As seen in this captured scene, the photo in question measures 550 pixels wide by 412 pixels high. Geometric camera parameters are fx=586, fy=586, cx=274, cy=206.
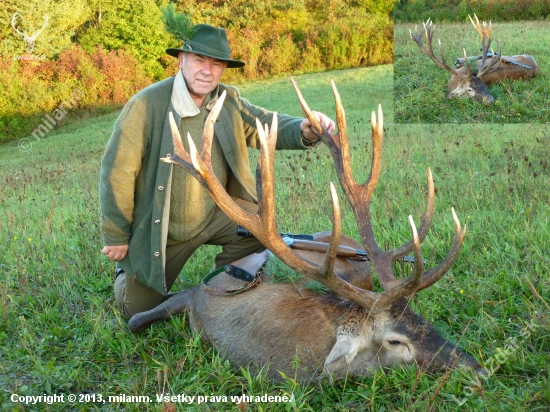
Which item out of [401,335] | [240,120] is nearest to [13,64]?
[240,120]

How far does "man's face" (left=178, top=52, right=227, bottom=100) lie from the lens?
12.5 feet

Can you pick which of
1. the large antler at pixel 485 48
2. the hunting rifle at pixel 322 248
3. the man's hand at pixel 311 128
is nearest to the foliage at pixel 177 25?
the man's hand at pixel 311 128

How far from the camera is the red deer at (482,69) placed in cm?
771

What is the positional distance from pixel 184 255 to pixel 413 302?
158 centimetres

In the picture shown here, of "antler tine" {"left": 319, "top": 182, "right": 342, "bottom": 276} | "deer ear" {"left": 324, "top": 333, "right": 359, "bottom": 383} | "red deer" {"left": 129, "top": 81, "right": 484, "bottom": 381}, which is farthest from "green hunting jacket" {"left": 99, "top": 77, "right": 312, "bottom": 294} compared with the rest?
"deer ear" {"left": 324, "top": 333, "right": 359, "bottom": 383}

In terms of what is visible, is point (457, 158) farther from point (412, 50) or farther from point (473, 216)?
point (412, 50)

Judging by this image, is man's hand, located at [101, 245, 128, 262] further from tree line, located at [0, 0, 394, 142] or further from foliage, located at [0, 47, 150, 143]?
foliage, located at [0, 47, 150, 143]

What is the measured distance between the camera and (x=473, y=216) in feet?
14.9

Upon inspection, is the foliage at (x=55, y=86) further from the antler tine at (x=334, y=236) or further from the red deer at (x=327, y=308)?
the antler tine at (x=334, y=236)

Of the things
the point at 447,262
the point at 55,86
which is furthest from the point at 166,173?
the point at 55,86

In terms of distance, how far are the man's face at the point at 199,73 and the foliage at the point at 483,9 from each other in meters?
4.95

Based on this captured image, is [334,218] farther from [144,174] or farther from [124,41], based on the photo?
[124,41]

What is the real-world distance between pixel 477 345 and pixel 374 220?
6.15 feet

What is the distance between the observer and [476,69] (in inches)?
319
